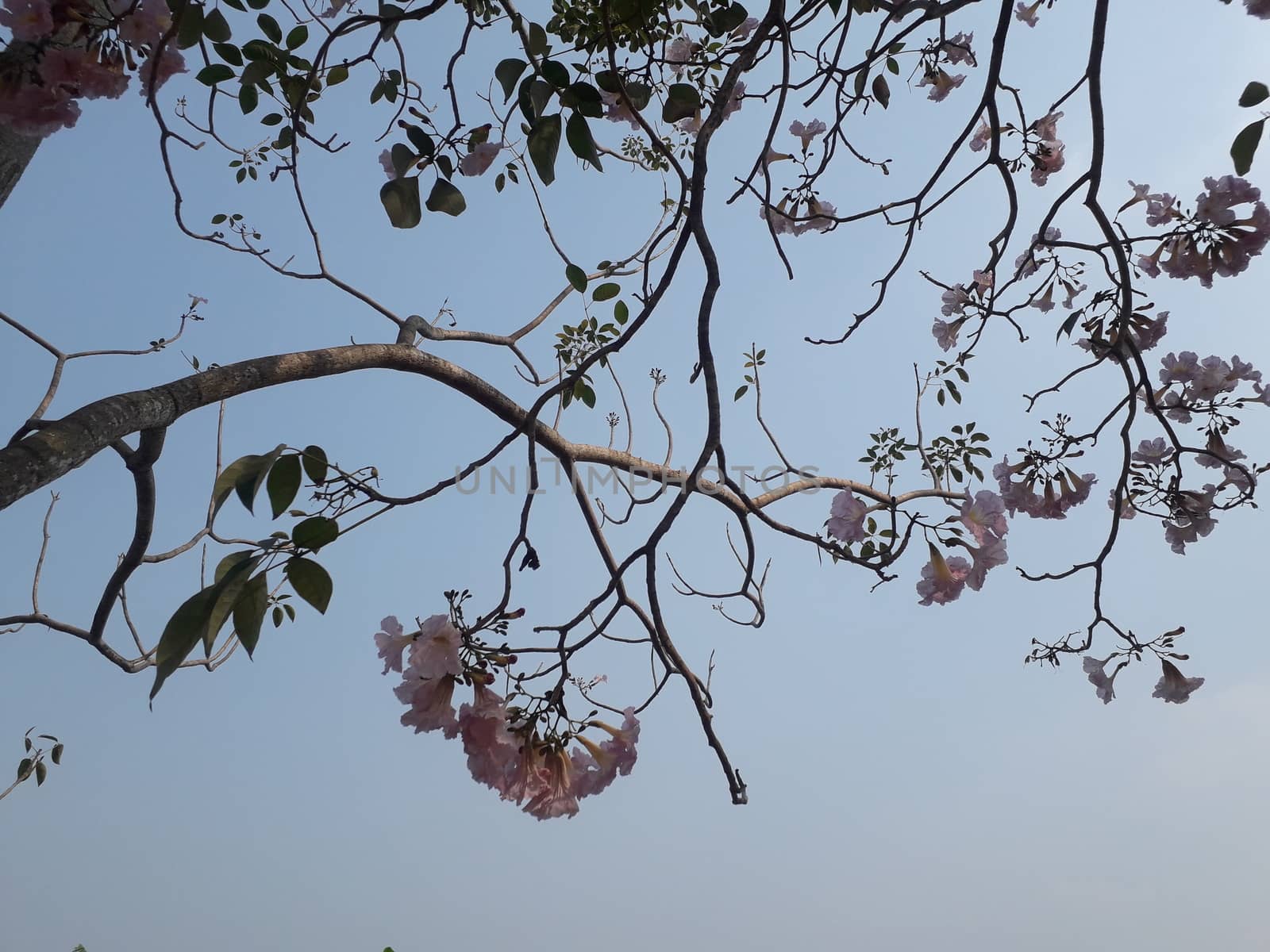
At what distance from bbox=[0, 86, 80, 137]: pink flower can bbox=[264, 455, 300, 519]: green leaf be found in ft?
2.65

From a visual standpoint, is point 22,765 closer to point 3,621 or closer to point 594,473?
point 3,621

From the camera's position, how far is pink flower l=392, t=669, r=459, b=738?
1.14 m

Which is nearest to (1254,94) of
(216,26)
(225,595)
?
(225,595)

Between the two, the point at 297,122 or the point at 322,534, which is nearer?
the point at 322,534

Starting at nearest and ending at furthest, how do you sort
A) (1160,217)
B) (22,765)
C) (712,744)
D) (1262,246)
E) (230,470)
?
(230,470), (712,744), (1262,246), (1160,217), (22,765)

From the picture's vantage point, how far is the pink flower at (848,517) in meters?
1.57

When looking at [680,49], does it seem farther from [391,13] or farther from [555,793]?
[555,793]

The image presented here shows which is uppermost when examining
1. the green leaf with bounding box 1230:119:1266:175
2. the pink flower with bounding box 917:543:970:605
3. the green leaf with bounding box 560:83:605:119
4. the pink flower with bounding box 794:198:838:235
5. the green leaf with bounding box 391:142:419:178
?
the pink flower with bounding box 794:198:838:235

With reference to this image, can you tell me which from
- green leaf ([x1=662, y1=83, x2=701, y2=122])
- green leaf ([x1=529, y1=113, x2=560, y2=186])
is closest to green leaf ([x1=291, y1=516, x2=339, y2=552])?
green leaf ([x1=529, y1=113, x2=560, y2=186])

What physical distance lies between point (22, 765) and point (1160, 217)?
4122 mm

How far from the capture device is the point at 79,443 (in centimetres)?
154

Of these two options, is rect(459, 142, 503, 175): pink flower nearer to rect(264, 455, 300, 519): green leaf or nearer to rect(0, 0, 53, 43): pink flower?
rect(0, 0, 53, 43): pink flower

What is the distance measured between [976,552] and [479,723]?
35.5 inches

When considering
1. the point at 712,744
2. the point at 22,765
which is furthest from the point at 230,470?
the point at 22,765
